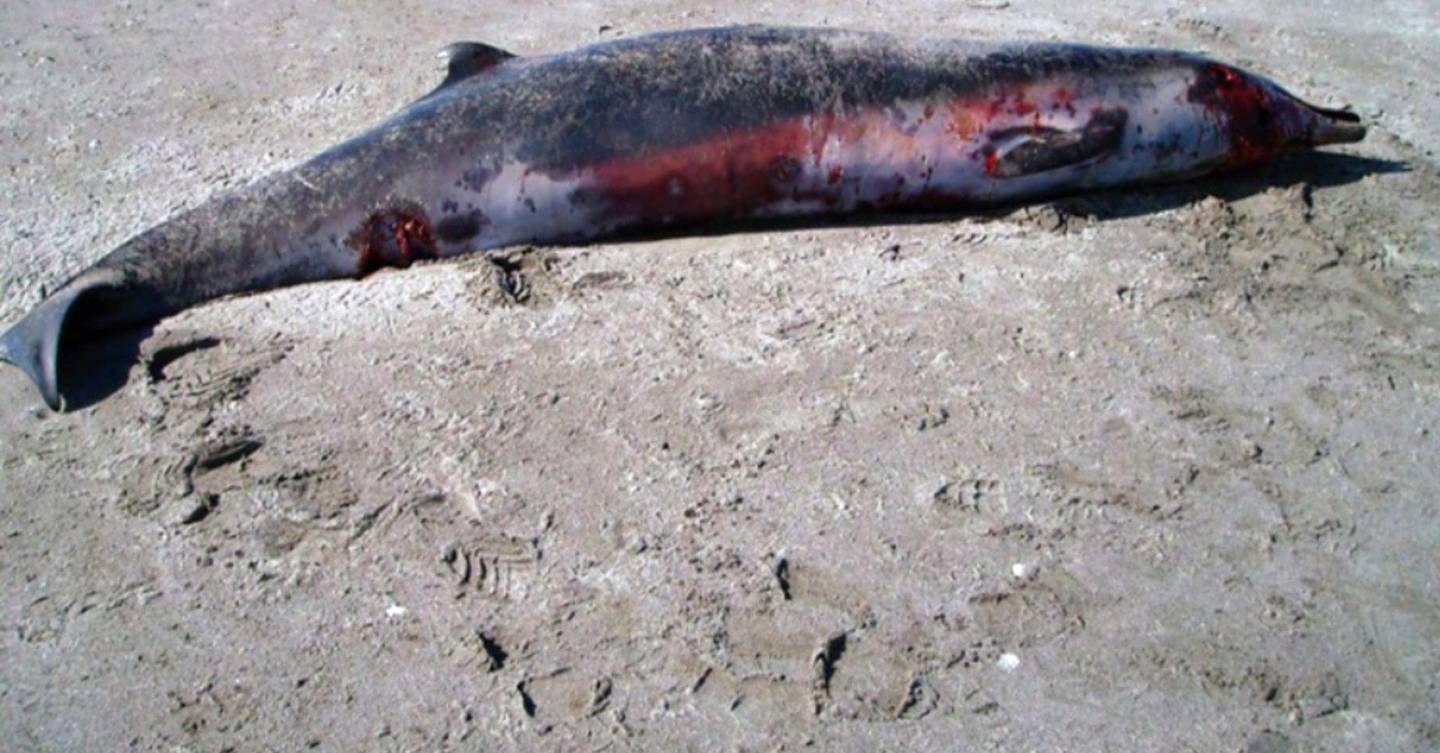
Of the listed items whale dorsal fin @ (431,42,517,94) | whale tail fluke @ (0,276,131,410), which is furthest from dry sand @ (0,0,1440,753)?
whale dorsal fin @ (431,42,517,94)

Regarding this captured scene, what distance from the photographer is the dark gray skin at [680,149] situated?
173 inches

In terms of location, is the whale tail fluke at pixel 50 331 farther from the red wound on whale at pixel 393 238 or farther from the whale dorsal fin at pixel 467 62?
the whale dorsal fin at pixel 467 62

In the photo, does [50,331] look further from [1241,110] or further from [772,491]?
[1241,110]

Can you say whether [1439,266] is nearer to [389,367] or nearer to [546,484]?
[546,484]

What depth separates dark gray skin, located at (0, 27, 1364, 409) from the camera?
438 centimetres

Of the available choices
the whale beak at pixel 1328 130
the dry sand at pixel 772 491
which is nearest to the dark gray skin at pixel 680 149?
the dry sand at pixel 772 491

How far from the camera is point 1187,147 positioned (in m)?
4.80


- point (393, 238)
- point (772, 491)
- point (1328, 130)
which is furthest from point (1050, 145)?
point (393, 238)

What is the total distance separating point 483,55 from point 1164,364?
2.58 meters

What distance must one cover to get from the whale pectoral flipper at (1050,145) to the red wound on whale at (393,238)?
6.45ft

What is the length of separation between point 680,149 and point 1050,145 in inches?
50.8

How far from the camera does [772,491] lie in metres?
3.50

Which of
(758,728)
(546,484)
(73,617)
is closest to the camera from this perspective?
(758,728)

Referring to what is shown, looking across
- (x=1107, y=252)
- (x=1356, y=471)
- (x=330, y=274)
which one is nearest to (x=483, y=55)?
(x=330, y=274)
